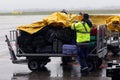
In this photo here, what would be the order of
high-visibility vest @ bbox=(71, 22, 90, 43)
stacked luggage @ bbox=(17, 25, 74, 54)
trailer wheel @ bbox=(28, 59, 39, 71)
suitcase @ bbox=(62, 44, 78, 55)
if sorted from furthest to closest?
trailer wheel @ bbox=(28, 59, 39, 71)
stacked luggage @ bbox=(17, 25, 74, 54)
suitcase @ bbox=(62, 44, 78, 55)
high-visibility vest @ bbox=(71, 22, 90, 43)

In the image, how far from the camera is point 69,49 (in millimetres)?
13352

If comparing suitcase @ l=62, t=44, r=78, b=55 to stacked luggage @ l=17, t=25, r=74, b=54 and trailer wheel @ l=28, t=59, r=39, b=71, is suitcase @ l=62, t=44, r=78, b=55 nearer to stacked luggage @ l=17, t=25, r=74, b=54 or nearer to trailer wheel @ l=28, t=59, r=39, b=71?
stacked luggage @ l=17, t=25, r=74, b=54

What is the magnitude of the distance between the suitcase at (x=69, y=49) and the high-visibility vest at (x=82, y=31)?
542mm

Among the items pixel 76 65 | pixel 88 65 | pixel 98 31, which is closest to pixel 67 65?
pixel 76 65

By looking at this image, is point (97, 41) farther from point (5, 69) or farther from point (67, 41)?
point (5, 69)

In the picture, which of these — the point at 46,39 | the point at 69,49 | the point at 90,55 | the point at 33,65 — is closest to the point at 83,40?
the point at 69,49

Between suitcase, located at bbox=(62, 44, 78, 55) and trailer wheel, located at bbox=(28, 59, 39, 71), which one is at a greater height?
suitcase, located at bbox=(62, 44, 78, 55)

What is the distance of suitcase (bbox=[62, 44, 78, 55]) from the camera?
13.3 m

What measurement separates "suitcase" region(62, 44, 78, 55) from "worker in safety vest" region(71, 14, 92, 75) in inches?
10.7

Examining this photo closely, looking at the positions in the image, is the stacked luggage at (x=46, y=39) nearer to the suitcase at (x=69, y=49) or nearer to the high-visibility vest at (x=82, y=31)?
the suitcase at (x=69, y=49)

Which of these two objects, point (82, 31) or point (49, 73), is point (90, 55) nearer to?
point (82, 31)

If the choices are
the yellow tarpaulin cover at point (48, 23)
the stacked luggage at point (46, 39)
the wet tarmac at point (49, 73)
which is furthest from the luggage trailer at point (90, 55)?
the yellow tarpaulin cover at point (48, 23)

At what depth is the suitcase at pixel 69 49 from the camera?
13312 millimetres

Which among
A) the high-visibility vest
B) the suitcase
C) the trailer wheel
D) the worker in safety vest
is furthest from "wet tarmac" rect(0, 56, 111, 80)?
the high-visibility vest
